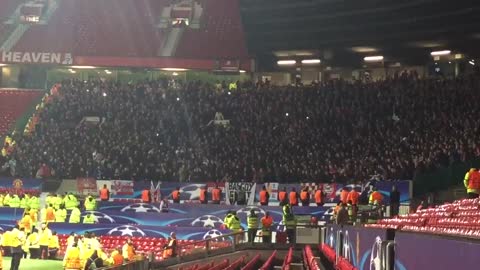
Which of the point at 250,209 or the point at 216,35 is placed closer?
the point at 250,209

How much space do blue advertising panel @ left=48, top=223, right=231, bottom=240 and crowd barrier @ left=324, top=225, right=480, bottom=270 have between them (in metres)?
18.1

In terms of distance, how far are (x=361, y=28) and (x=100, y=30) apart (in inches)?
669

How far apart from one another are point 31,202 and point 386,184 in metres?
14.8

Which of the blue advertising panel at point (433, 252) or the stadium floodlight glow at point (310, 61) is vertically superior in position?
the stadium floodlight glow at point (310, 61)

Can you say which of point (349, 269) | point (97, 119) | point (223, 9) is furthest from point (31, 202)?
point (349, 269)

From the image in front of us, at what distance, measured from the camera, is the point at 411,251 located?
17.0ft

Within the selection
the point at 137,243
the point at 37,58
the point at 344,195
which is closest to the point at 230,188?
the point at 344,195

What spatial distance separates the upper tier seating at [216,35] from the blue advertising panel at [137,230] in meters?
22.2

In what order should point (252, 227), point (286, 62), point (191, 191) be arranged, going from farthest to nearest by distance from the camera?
point (286, 62)
point (191, 191)
point (252, 227)

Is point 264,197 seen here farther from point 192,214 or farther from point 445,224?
point 445,224

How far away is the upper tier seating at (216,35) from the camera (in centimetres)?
4956

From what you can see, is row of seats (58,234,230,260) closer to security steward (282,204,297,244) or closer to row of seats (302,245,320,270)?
security steward (282,204,297,244)

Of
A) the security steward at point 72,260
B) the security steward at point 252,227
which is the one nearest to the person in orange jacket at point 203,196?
the security steward at point 252,227

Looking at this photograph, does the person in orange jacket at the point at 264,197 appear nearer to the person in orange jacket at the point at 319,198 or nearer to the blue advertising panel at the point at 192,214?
the blue advertising panel at the point at 192,214
